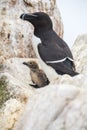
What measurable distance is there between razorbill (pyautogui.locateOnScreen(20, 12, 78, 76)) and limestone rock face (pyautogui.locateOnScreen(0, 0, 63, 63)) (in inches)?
53.2

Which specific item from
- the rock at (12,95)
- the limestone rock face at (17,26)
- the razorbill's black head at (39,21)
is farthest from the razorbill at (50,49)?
the limestone rock face at (17,26)

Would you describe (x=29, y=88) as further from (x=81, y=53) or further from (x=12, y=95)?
(x=81, y=53)

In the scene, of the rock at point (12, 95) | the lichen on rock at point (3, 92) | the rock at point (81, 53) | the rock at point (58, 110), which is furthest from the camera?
the rock at point (81, 53)

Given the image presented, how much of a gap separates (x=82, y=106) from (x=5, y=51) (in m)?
5.96

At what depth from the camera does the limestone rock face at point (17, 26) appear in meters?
12.0

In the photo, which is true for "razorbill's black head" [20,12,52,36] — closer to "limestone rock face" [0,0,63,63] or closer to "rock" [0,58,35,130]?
"rock" [0,58,35,130]

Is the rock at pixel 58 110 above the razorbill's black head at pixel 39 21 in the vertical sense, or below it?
above

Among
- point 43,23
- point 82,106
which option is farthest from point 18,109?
point 43,23

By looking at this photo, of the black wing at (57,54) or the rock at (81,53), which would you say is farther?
the rock at (81,53)

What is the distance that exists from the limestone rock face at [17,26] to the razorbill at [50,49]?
1351 mm

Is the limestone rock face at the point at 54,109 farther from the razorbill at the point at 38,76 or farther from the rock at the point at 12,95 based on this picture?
the razorbill at the point at 38,76

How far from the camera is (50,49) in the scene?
398 inches

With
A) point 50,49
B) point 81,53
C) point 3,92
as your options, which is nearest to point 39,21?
point 50,49

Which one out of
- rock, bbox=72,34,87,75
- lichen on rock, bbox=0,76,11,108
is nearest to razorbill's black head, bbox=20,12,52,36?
rock, bbox=72,34,87,75
